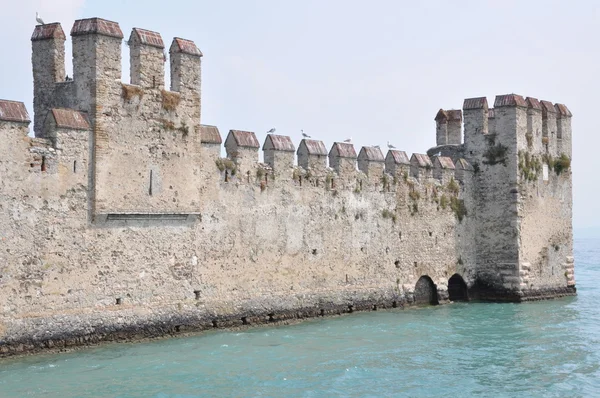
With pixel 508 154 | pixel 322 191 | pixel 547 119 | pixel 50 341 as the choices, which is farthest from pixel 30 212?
pixel 547 119

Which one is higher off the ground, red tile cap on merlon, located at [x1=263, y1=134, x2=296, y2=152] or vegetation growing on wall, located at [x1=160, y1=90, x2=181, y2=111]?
vegetation growing on wall, located at [x1=160, y1=90, x2=181, y2=111]

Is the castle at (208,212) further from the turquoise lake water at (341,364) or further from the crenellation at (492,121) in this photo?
the turquoise lake water at (341,364)

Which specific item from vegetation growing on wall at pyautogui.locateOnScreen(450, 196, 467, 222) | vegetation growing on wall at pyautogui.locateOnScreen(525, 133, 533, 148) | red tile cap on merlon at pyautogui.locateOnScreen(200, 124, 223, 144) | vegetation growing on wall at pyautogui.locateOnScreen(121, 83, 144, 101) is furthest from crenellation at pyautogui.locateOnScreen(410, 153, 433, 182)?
vegetation growing on wall at pyautogui.locateOnScreen(121, 83, 144, 101)

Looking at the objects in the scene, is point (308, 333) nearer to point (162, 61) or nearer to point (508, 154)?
point (162, 61)

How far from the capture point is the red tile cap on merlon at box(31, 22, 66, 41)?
20016mm

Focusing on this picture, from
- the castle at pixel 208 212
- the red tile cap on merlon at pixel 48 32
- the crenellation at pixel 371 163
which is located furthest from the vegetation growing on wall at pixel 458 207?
the red tile cap on merlon at pixel 48 32

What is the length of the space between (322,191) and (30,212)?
9207mm

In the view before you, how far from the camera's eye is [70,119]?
1880cm

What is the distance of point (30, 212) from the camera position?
59.3 feet

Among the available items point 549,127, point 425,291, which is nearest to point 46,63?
point 425,291

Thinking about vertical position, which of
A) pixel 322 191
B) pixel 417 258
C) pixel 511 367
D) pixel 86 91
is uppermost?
pixel 86 91

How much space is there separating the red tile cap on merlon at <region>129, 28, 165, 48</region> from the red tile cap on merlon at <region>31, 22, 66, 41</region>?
1.52 metres

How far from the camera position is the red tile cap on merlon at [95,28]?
19.3m

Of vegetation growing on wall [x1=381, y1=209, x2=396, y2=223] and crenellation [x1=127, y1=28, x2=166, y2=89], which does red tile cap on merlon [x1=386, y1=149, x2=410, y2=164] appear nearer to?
vegetation growing on wall [x1=381, y1=209, x2=396, y2=223]
